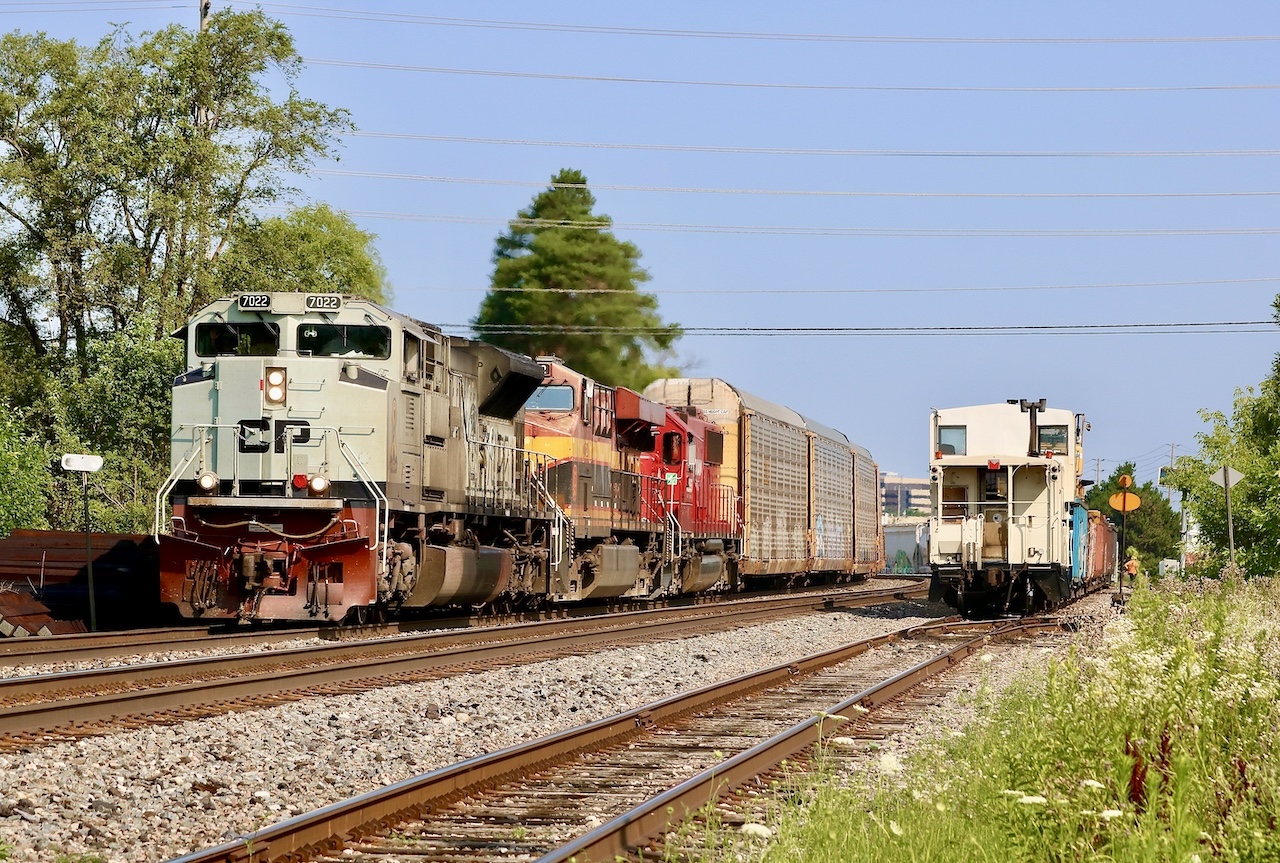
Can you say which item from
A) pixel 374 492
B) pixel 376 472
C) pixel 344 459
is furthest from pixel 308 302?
pixel 374 492

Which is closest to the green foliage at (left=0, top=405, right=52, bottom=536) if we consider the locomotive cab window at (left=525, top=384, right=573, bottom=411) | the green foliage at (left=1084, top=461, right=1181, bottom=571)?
the locomotive cab window at (left=525, top=384, right=573, bottom=411)

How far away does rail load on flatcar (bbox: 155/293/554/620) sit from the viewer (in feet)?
48.0

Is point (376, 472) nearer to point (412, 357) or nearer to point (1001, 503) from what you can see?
point (412, 357)

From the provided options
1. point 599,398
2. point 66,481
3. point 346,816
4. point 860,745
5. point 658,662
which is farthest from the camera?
point 66,481

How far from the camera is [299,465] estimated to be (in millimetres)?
14945

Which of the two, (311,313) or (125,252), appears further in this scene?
(125,252)

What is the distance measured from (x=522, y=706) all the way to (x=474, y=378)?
26.3ft

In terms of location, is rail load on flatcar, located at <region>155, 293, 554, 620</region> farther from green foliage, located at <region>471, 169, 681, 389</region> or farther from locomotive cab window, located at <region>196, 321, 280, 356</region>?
green foliage, located at <region>471, 169, 681, 389</region>

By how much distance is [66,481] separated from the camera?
29266 mm

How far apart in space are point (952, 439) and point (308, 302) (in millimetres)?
10507

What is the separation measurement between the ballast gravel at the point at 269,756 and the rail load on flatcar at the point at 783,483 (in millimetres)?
14707

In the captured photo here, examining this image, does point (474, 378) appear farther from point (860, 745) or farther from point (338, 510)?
point (860, 745)

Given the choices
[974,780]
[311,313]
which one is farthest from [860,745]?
[311,313]

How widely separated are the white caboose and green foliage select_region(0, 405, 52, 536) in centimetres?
1538
